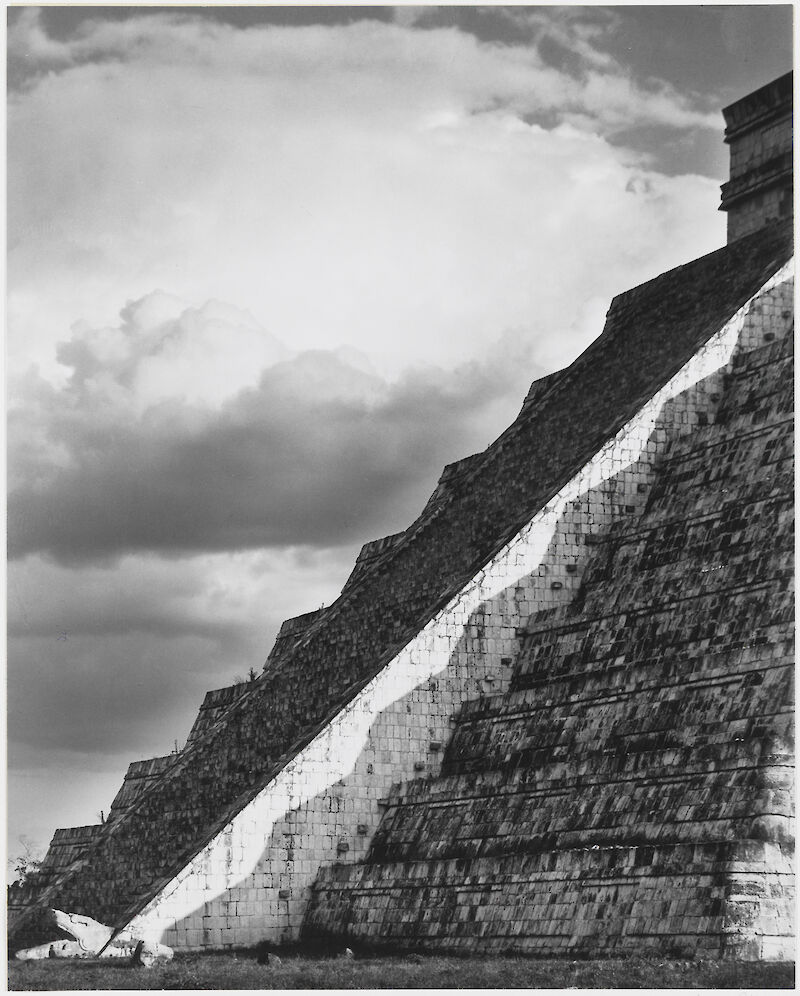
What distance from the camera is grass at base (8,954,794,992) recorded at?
40.7 feet

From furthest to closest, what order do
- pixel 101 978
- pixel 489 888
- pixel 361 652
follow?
pixel 361 652 < pixel 489 888 < pixel 101 978

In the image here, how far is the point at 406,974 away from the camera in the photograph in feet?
44.9

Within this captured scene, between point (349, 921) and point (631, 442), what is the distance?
6.37 m

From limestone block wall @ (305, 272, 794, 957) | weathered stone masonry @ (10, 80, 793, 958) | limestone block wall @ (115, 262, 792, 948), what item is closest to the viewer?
limestone block wall @ (305, 272, 794, 957)

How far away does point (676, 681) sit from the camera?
53.1 feet

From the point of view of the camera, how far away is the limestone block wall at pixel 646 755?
547 inches

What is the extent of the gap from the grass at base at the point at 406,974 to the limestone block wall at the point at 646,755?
1.83ft

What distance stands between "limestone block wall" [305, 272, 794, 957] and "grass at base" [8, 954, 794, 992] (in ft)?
1.83

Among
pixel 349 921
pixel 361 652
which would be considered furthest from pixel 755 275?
pixel 349 921

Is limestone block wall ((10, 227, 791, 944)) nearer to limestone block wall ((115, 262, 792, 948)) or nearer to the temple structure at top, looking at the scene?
limestone block wall ((115, 262, 792, 948))

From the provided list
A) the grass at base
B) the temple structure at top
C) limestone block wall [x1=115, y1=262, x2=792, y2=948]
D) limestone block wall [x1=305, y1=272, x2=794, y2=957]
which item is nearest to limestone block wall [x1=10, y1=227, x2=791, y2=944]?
limestone block wall [x1=115, y1=262, x2=792, y2=948]

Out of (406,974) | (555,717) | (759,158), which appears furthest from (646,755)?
(759,158)

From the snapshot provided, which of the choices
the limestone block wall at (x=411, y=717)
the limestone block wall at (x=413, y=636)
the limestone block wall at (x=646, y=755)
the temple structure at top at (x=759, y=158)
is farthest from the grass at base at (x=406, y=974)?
the temple structure at top at (x=759, y=158)

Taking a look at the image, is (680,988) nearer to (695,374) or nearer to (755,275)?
(695,374)
